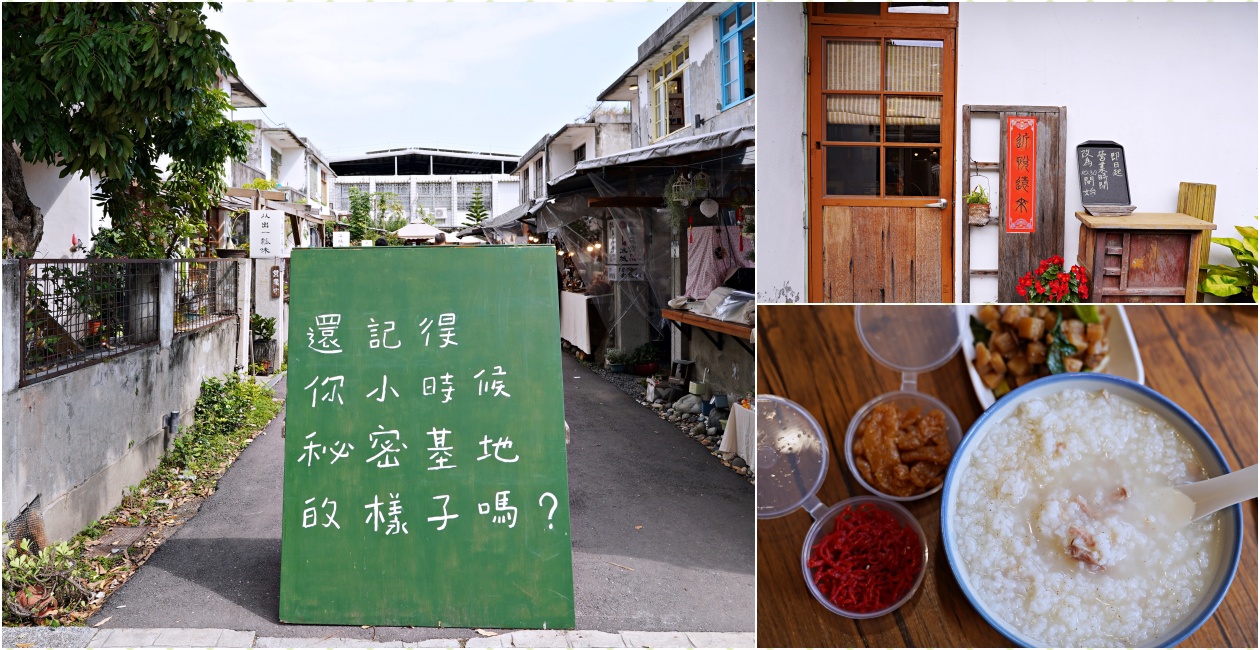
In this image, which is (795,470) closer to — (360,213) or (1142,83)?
(1142,83)

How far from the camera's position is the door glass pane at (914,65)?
117 inches

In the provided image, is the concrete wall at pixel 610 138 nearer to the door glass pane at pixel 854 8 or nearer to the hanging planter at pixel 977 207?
the door glass pane at pixel 854 8

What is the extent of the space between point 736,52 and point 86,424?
8.72m

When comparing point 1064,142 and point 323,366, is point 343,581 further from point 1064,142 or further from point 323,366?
point 1064,142

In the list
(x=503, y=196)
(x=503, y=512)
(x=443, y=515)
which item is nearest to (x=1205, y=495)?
(x=503, y=512)

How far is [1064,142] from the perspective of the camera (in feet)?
9.21

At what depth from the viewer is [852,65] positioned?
3.11 metres

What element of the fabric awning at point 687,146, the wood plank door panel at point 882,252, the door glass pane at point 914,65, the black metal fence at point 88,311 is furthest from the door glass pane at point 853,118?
the black metal fence at point 88,311

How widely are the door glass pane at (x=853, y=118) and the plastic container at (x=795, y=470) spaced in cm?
139

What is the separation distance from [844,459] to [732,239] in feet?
19.9

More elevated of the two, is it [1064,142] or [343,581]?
[1064,142]

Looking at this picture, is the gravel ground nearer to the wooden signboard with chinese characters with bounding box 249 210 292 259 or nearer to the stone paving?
the stone paving

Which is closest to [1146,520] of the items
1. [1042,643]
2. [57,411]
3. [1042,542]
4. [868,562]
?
[1042,542]

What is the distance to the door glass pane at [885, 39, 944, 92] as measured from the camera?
2.96 m
